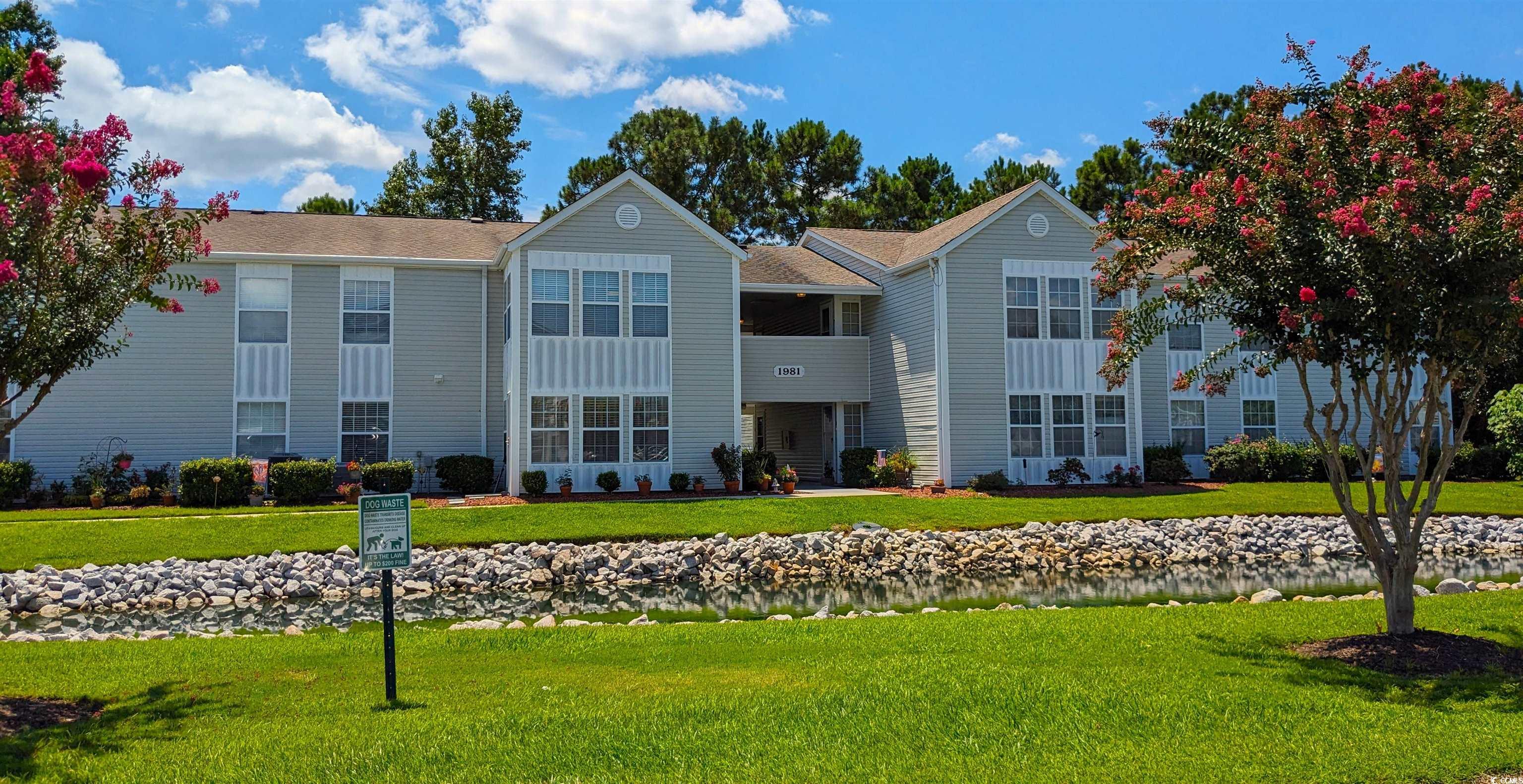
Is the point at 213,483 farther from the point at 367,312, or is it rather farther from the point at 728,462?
the point at 728,462

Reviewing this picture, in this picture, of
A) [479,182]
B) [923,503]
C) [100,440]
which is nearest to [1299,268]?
[923,503]

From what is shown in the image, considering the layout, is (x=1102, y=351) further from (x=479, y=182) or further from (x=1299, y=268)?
(x=479, y=182)

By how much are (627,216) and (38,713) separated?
1738 centimetres

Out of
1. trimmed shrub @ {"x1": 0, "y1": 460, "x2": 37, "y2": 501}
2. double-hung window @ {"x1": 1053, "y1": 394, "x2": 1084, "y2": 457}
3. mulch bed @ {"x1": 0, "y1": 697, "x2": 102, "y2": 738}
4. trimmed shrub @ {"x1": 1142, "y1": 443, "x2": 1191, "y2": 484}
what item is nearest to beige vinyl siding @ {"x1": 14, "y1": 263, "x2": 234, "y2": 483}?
trimmed shrub @ {"x1": 0, "y1": 460, "x2": 37, "y2": 501}

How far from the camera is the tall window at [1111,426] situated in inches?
963

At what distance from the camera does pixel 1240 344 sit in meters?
8.35

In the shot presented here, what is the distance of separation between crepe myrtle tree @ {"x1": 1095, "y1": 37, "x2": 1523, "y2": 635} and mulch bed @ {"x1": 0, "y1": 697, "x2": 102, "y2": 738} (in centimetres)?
810

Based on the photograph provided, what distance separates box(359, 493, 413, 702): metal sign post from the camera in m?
6.88

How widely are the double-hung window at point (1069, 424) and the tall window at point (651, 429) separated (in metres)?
8.90

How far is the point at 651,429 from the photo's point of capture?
75.3ft

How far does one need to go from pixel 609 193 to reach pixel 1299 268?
17261mm

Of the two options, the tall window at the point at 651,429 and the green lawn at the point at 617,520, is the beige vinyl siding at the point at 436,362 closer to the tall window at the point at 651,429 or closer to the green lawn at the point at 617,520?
the tall window at the point at 651,429

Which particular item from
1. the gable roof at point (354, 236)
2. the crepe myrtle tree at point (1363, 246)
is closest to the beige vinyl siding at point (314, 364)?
the gable roof at point (354, 236)

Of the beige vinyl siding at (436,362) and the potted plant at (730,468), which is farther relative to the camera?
the beige vinyl siding at (436,362)
